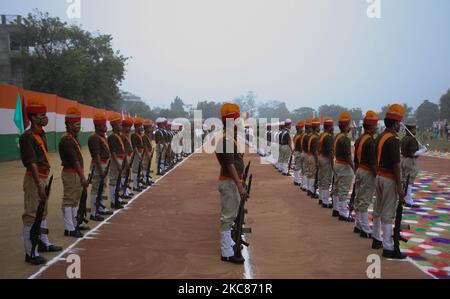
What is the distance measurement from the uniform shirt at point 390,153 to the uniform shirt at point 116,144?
626cm

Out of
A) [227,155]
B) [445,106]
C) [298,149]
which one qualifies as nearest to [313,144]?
[298,149]

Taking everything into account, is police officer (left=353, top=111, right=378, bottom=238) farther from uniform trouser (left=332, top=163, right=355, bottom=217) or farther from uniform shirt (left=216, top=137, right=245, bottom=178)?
uniform shirt (left=216, top=137, right=245, bottom=178)

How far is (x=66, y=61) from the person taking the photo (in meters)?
44.0

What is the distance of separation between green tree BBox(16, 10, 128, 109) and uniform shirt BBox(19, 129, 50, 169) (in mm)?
40662

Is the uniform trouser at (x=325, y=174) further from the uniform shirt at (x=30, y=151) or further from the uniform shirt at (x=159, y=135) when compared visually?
the uniform shirt at (x=159, y=135)

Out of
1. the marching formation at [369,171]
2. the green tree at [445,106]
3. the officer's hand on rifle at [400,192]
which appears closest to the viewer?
the officer's hand on rifle at [400,192]

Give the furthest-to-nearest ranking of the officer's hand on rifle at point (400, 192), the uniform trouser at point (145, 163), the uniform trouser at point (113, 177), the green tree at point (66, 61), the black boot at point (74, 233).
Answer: the green tree at point (66, 61) → the uniform trouser at point (145, 163) → the uniform trouser at point (113, 177) → the black boot at point (74, 233) → the officer's hand on rifle at point (400, 192)

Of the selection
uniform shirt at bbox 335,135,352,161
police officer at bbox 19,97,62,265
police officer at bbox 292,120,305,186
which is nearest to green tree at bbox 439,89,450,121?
police officer at bbox 292,120,305,186

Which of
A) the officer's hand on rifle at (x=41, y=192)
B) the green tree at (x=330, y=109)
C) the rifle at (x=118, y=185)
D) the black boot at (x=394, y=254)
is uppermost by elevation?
the green tree at (x=330, y=109)

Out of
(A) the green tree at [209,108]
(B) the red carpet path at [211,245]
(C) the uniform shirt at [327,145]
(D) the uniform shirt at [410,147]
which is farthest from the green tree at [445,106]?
(C) the uniform shirt at [327,145]

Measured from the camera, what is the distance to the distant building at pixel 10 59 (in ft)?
145

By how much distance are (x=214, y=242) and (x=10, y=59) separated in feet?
152

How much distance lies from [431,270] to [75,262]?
5297 millimetres
